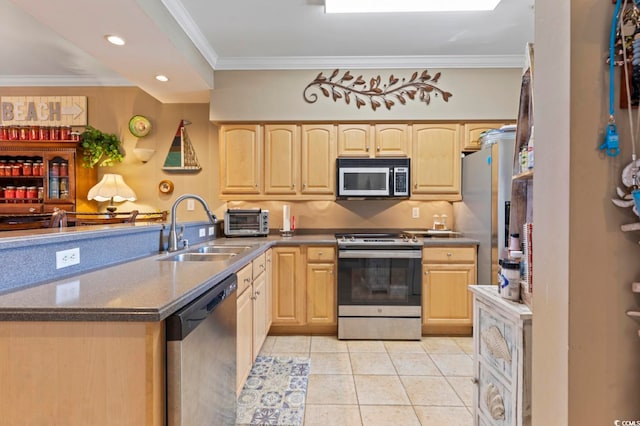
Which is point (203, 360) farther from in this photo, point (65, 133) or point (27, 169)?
point (27, 169)

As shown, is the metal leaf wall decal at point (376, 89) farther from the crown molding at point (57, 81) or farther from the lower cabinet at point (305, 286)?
the crown molding at point (57, 81)

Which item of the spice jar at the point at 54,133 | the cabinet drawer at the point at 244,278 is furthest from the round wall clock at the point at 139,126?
the cabinet drawer at the point at 244,278

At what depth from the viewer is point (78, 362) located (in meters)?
0.95

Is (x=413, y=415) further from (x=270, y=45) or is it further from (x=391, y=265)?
(x=270, y=45)

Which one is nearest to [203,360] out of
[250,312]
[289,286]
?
[250,312]

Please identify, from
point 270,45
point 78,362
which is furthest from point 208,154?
point 78,362

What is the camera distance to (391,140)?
3484mm

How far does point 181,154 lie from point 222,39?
4.76 feet

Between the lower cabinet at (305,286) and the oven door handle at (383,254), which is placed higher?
the oven door handle at (383,254)

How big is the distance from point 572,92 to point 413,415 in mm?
1881

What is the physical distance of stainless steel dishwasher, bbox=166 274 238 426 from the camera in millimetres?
1026

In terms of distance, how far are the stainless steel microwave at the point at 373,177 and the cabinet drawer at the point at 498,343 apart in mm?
1988

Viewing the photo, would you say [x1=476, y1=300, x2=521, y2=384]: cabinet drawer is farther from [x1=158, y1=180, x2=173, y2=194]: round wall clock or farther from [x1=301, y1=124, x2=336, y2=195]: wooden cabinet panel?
[x1=158, y1=180, x2=173, y2=194]: round wall clock

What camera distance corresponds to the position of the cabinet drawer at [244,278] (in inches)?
78.1
